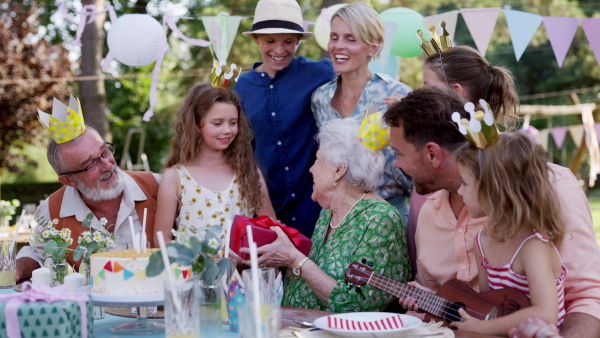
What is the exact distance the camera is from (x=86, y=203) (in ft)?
13.0

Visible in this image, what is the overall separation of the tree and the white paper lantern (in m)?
9.01

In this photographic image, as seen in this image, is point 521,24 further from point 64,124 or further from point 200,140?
point 64,124

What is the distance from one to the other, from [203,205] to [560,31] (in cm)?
373

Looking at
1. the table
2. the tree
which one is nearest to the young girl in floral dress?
the table

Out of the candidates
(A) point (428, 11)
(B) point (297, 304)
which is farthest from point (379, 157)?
(A) point (428, 11)

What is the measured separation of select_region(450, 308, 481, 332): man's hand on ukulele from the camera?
7.99ft

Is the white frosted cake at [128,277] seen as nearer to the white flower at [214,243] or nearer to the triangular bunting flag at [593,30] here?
the white flower at [214,243]

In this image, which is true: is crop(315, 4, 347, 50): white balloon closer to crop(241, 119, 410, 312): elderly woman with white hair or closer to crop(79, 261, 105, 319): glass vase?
crop(241, 119, 410, 312): elderly woman with white hair

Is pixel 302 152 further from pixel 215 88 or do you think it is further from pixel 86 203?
pixel 86 203

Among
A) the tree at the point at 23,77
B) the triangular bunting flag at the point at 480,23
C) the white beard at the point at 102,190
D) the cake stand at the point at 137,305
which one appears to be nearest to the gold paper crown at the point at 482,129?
the cake stand at the point at 137,305

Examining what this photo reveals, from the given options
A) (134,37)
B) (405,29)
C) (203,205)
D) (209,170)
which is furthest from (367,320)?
(134,37)

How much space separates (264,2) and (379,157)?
1.68 m

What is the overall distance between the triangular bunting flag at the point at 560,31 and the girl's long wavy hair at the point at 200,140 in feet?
10.5

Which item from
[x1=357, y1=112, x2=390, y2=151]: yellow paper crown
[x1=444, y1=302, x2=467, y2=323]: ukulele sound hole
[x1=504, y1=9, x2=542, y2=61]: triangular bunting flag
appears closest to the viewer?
[x1=444, y1=302, x2=467, y2=323]: ukulele sound hole
